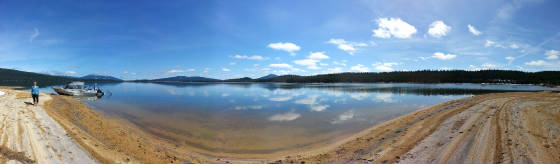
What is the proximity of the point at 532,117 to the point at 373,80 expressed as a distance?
14960 cm

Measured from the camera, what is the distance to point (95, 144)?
669 centimetres

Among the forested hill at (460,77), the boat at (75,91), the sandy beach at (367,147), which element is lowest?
the sandy beach at (367,147)

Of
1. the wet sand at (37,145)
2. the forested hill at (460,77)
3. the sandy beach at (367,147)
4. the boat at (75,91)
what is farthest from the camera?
the forested hill at (460,77)

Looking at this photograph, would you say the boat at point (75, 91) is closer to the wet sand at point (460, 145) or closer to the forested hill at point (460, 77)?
the wet sand at point (460, 145)

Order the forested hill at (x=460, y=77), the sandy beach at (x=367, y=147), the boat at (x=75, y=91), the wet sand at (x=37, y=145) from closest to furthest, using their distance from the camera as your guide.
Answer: the wet sand at (x=37, y=145)
the sandy beach at (x=367, y=147)
the boat at (x=75, y=91)
the forested hill at (x=460, y=77)

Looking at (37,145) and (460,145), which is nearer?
(37,145)

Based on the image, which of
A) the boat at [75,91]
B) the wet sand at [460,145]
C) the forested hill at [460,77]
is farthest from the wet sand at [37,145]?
the forested hill at [460,77]

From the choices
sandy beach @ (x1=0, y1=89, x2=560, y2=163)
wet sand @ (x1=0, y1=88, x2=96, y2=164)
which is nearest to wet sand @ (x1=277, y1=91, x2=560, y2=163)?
sandy beach @ (x1=0, y1=89, x2=560, y2=163)

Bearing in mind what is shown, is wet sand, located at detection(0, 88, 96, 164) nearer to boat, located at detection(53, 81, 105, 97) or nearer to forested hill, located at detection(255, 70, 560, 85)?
boat, located at detection(53, 81, 105, 97)

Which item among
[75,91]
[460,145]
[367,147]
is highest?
[75,91]

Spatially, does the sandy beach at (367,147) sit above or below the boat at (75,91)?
below

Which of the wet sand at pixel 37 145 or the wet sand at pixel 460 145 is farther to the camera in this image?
the wet sand at pixel 460 145

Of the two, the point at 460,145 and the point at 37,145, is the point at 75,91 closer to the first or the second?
the point at 37,145

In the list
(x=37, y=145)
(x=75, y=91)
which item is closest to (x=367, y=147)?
(x=37, y=145)
